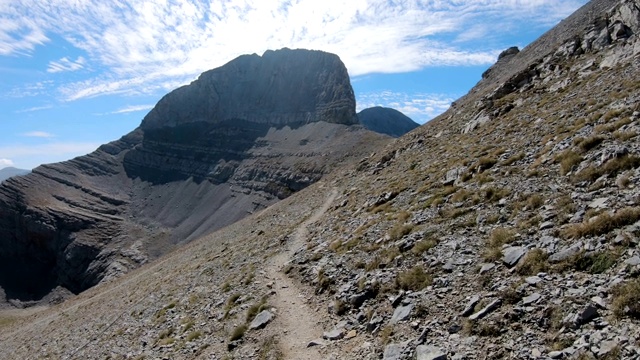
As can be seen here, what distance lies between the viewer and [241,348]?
1712 centimetres

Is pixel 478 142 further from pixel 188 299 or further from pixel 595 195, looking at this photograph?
pixel 188 299

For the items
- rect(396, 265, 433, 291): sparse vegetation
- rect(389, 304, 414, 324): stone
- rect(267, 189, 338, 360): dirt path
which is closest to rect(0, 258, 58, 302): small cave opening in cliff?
rect(267, 189, 338, 360): dirt path

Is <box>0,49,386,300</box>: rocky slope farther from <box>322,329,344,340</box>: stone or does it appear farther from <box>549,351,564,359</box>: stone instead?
<box>549,351,564,359</box>: stone

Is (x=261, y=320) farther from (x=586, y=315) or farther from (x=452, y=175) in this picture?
(x=452, y=175)

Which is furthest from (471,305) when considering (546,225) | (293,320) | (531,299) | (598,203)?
(293,320)

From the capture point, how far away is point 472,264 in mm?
14398

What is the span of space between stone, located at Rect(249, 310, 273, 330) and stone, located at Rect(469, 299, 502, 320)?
378 inches

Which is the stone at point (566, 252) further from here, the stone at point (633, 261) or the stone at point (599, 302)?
the stone at point (599, 302)

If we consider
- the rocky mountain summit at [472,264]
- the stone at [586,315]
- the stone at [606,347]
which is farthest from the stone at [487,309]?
the stone at [606,347]

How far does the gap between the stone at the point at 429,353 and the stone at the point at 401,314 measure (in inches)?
75.0

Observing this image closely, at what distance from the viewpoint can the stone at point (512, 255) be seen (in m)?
13.1

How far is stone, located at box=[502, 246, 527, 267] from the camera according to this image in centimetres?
1312

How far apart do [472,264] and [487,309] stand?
9.70 feet

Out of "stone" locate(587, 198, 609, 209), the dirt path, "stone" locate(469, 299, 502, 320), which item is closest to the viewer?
"stone" locate(469, 299, 502, 320)
